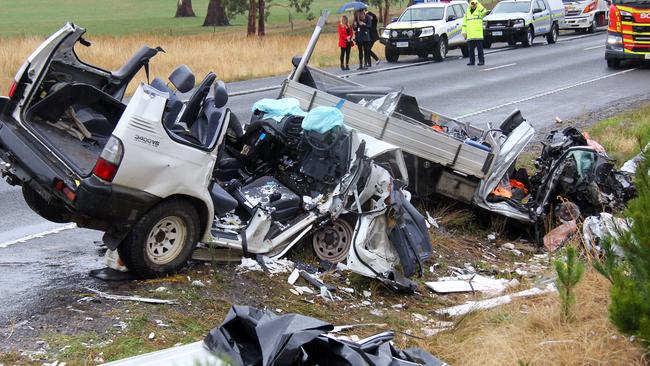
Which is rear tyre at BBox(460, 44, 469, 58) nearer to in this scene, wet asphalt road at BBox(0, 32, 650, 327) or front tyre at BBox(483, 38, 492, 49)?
wet asphalt road at BBox(0, 32, 650, 327)

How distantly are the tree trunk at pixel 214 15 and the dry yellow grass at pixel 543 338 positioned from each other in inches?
2255

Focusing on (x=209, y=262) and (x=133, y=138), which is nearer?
(x=133, y=138)

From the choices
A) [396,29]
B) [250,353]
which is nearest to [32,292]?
[250,353]

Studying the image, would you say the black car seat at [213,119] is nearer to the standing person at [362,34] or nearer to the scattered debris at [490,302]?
the scattered debris at [490,302]

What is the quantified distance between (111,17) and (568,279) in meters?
69.6

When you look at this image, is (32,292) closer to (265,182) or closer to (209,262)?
(209,262)

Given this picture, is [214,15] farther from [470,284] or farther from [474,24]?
[470,284]

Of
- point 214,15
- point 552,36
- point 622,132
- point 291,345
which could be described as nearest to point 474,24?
point 552,36

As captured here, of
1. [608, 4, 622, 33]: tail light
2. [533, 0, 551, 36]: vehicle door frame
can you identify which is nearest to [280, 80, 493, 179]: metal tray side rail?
[608, 4, 622, 33]: tail light

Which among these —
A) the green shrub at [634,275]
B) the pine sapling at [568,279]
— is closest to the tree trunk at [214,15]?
the pine sapling at [568,279]

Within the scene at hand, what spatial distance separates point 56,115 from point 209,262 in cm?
172

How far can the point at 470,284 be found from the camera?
821cm

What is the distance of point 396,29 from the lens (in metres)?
29.3

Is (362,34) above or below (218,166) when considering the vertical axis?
below
